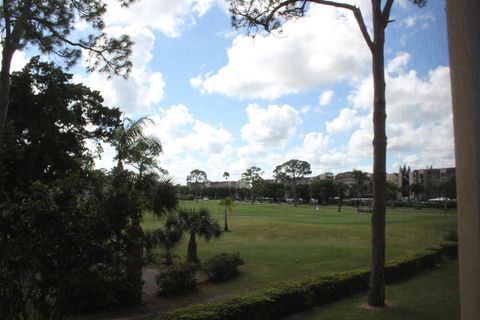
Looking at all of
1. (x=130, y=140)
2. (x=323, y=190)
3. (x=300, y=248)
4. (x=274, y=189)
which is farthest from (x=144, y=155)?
(x=274, y=189)

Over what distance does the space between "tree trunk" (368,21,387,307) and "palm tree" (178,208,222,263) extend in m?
11.7

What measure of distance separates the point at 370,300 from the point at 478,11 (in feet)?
27.6

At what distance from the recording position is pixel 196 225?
20625mm

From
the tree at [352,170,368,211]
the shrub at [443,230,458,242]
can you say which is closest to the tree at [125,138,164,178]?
the shrub at [443,230,458,242]

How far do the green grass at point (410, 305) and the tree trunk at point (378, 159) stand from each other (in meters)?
0.61

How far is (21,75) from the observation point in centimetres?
2497

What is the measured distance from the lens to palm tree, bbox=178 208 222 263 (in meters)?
20.6

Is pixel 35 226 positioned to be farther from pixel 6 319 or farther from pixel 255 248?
pixel 255 248

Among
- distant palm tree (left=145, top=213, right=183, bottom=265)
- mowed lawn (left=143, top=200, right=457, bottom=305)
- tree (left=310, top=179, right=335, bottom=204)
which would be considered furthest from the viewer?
tree (left=310, top=179, right=335, bottom=204)

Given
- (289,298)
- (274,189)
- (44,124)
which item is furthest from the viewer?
(274,189)

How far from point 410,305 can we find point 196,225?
39.8ft

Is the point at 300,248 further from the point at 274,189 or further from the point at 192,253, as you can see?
the point at 274,189

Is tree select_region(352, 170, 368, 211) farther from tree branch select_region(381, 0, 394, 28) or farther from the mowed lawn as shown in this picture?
tree branch select_region(381, 0, 394, 28)

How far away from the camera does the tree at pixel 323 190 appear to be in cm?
11388
